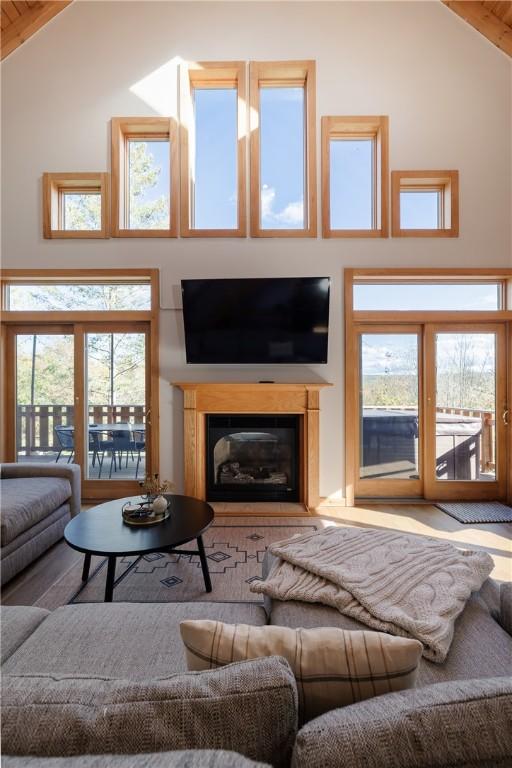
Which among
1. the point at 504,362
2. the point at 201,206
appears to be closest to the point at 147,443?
the point at 201,206

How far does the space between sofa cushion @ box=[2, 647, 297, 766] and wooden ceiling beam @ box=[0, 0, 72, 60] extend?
17.6ft

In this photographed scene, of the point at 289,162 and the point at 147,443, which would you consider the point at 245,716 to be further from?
the point at 289,162

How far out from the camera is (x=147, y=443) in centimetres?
389

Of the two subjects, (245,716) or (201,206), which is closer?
(245,716)

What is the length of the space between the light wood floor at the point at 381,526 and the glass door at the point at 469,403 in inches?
25.8

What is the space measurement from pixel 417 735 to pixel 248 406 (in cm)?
311

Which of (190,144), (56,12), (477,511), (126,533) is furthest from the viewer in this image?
(190,144)

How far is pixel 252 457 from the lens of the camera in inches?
154

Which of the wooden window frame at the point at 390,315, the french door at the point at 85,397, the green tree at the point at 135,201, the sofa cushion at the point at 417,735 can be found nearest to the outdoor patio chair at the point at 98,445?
the french door at the point at 85,397

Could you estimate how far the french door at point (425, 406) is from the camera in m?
3.91

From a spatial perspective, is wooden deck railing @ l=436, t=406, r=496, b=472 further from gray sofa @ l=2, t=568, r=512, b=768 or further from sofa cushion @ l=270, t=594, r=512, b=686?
gray sofa @ l=2, t=568, r=512, b=768

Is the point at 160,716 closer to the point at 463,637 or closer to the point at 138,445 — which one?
the point at 463,637

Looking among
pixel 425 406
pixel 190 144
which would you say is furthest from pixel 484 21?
pixel 425 406

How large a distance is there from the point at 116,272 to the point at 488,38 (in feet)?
14.8
